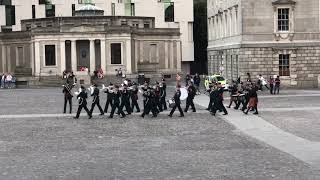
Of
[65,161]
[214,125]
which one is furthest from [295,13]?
[65,161]

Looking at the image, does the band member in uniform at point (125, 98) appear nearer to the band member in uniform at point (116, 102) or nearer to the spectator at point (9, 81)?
the band member in uniform at point (116, 102)

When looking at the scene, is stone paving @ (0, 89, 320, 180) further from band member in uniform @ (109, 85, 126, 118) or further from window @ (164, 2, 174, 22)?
window @ (164, 2, 174, 22)

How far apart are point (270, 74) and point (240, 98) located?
20991 mm

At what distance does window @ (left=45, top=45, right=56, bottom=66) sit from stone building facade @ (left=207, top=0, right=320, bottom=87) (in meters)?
20.7

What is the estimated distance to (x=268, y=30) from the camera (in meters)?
53.7

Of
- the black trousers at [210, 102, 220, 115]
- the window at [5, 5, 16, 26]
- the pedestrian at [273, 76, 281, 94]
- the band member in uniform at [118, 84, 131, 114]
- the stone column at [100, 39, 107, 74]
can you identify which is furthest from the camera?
the window at [5, 5, 16, 26]

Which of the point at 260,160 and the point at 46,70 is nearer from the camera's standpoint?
the point at 260,160

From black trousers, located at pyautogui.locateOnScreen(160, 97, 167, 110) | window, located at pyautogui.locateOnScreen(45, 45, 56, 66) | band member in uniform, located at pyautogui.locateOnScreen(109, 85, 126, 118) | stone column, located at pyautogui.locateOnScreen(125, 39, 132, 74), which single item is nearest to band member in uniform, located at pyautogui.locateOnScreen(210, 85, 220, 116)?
black trousers, located at pyautogui.locateOnScreen(160, 97, 167, 110)

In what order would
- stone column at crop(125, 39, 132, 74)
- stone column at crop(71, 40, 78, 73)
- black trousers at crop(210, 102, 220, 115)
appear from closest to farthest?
black trousers at crop(210, 102, 220, 115) → stone column at crop(71, 40, 78, 73) → stone column at crop(125, 39, 132, 74)

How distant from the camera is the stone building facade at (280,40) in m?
53.4

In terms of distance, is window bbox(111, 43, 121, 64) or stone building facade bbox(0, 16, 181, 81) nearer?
stone building facade bbox(0, 16, 181, 81)

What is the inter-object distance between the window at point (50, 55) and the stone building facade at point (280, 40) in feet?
68.0

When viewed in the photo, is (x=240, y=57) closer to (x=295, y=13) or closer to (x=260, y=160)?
(x=295, y=13)

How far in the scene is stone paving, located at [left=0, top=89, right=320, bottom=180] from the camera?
50.6 ft
